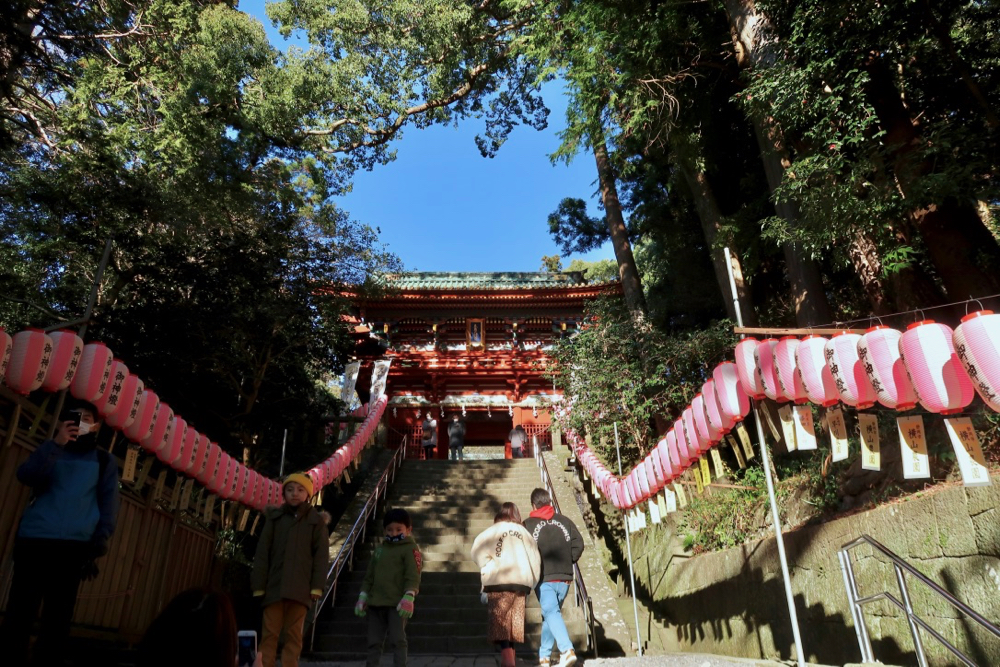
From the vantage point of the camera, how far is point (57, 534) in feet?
A: 10.4

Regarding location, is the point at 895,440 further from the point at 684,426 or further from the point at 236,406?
the point at 236,406

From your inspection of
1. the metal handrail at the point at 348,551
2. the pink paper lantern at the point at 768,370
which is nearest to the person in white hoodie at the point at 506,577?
the metal handrail at the point at 348,551

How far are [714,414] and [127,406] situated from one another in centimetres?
491

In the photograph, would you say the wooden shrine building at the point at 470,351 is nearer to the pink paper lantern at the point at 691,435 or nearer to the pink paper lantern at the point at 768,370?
the pink paper lantern at the point at 691,435

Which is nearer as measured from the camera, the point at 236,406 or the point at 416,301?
the point at 236,406

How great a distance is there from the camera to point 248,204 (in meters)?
10.0

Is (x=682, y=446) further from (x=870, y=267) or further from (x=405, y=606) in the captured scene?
(x=405, y=606)

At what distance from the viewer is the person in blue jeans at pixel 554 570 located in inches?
184

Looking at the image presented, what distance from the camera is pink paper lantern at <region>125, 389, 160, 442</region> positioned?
5254 mm

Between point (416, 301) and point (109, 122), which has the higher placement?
point (416, 301)

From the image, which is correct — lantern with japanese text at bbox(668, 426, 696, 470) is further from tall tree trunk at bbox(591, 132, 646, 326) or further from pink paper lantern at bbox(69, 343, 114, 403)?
tall tree trunk at bbox(591, 132, 646, 326)

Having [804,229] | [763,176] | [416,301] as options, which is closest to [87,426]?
[804,229]

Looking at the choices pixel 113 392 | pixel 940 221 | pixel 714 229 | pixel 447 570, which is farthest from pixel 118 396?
pixel 714 229

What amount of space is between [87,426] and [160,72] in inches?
313
